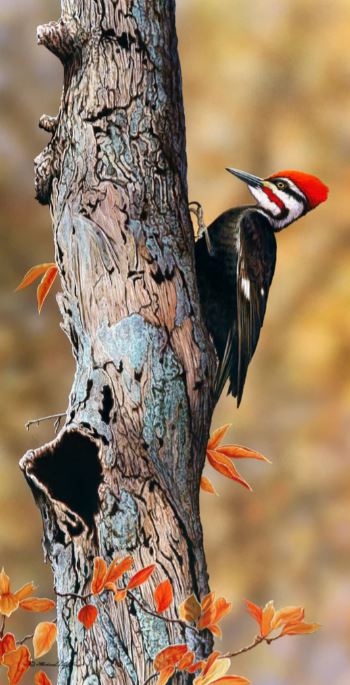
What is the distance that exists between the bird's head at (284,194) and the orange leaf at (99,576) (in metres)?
0.70

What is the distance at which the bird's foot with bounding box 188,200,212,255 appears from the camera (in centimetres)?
153

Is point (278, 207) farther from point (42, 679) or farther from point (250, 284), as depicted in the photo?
point (42, 679)

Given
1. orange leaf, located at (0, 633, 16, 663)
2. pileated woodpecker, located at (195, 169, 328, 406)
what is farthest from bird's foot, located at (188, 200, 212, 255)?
orange leaf, located at (0, 633, 16, 663)

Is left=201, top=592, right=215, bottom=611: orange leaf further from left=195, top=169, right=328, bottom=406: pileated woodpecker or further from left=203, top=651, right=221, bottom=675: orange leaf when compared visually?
left=195, top=169, right=328, bottom=406: pileated woodpecker

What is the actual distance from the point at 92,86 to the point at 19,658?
782 millimetres

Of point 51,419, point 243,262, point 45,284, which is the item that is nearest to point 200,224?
point 243,262

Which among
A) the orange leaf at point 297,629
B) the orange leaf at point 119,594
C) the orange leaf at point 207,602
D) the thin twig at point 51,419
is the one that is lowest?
the orange leaf at point 297,629

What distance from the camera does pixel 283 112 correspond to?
5.86 feet

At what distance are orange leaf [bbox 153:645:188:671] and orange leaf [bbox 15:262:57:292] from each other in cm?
76

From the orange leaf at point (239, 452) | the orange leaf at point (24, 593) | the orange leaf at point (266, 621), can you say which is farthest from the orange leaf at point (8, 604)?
the orange leaf at point (239, 452)

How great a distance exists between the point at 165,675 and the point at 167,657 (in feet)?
0.08

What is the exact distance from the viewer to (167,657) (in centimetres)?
115

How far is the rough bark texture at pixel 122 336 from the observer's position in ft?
3.85

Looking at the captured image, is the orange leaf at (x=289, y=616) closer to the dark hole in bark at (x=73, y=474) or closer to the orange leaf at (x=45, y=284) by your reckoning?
the dark hole in bark at (x=73, y=474)
